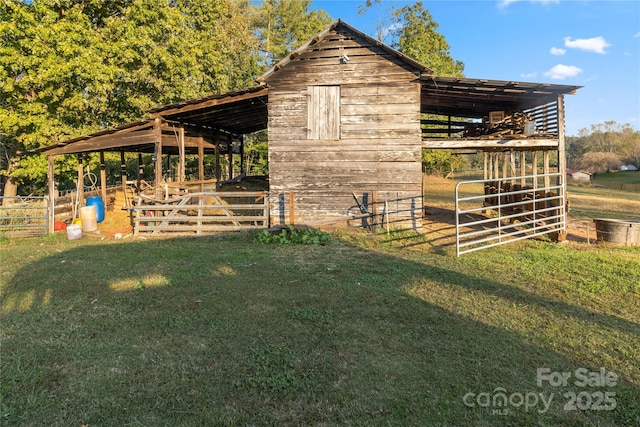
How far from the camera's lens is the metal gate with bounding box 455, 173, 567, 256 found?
8.12 metres

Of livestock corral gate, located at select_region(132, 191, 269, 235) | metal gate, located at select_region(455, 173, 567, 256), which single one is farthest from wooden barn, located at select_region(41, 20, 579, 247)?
metal gate, located at select_region(455, 173, 567, 256)

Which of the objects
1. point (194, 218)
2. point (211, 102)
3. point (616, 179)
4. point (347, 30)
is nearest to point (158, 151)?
point (211, 102)

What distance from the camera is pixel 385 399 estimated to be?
3.14 metres

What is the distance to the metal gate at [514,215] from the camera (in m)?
8.12

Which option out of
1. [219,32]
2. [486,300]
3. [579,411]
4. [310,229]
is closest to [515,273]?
[486,300]

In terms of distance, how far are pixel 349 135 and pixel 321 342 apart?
7823 mm

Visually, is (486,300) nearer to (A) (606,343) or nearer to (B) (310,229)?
(A) (606,343)

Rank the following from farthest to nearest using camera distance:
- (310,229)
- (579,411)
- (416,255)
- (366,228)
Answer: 1. (366,228)
2. (310,229)
3. (416,255)
4. (579,411)

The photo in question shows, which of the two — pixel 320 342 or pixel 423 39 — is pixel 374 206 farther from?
pixel 423 39

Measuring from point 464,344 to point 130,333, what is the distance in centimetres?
377

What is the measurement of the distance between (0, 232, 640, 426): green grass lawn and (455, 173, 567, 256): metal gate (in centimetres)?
102

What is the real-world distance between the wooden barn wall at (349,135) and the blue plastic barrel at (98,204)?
297 inches

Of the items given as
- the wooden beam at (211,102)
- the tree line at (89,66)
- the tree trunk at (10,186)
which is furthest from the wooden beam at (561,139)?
the tree trunk at (10,186)

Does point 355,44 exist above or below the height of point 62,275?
above
